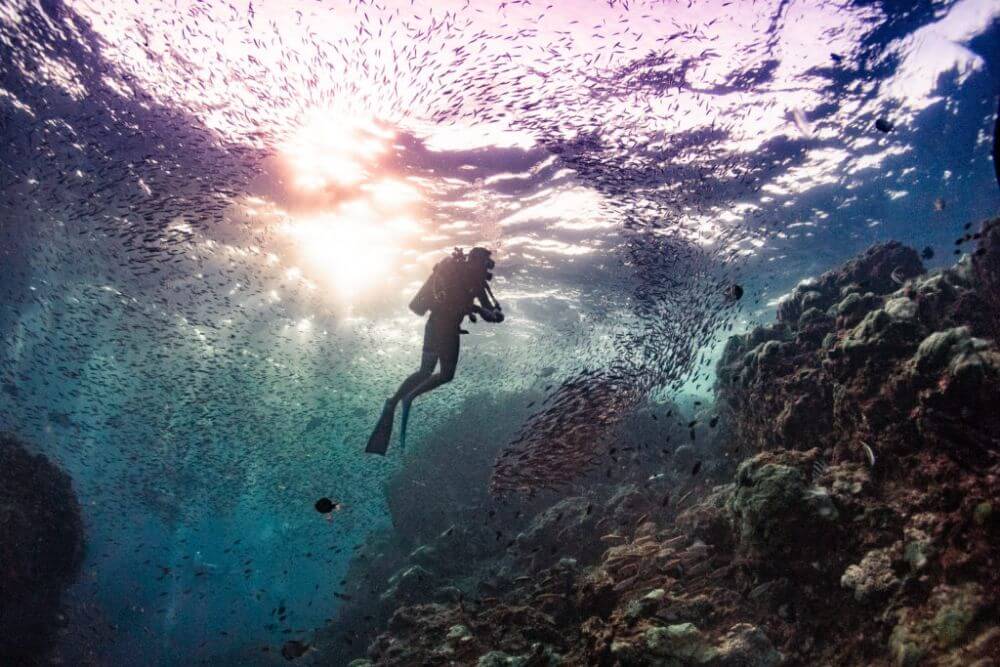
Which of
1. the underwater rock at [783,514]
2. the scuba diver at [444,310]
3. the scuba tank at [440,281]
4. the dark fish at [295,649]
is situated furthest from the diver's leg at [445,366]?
the underwater rock at [783,514]

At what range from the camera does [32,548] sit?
45.1 feet

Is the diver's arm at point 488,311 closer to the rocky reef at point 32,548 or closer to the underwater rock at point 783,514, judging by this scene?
the underwater rock at point 783,514

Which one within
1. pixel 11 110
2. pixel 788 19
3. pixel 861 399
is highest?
pixel 11 110

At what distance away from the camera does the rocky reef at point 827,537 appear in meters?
4.80

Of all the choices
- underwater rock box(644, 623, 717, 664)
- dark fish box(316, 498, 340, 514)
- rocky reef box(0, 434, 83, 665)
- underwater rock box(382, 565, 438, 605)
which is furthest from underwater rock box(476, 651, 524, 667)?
rocky reef box(0, 434, 83, 665)

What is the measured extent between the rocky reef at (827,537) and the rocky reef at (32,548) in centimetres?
1259

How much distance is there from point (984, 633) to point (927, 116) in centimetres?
1492

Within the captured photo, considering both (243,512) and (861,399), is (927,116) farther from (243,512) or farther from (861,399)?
(243,512)

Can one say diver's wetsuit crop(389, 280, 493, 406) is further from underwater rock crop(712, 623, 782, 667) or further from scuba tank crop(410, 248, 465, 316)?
underwater rock crop(712, 623, 782, 667)

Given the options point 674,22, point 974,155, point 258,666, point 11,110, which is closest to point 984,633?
point 674,22

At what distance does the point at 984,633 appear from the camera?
3.91 meters

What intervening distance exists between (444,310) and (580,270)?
13.3 metres

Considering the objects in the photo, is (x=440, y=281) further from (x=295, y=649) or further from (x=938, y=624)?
(x=938, y=624)

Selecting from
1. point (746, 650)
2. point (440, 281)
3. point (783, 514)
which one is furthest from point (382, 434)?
point (783, 514)
